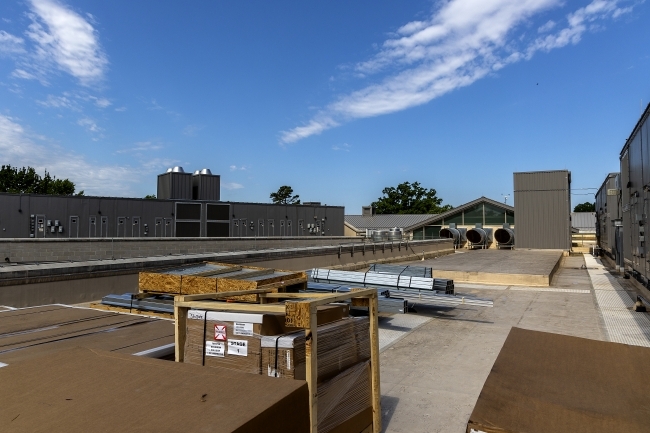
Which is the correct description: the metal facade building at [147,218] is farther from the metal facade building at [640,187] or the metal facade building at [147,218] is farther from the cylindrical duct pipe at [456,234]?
the metal facade building at [640,187]

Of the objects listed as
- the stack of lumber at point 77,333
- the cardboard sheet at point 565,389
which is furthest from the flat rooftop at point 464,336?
the stack of lumber at point 77,333

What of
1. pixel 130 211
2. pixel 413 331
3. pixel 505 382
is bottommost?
pixel 413 331

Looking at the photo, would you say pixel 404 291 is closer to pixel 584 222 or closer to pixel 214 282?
pixel 214 282

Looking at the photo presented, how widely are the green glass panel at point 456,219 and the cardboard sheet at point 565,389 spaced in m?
42.1

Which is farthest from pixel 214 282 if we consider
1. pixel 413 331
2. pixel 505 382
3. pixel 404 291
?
pixel 505 382

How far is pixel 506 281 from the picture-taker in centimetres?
1614

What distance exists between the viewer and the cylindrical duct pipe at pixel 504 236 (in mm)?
37750

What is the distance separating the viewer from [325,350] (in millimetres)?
3416

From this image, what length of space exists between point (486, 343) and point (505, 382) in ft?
18.1

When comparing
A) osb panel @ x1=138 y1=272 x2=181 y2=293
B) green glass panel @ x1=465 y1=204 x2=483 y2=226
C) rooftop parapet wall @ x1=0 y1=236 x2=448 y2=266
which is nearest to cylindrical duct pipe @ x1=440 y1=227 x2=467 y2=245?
green glass panel @ x1=465 y1=204 x2=483 y2=226

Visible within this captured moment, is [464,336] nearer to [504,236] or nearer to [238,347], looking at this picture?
[238,347]

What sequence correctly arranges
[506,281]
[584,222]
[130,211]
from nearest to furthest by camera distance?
[506,281] → [130,211] → [584,222]

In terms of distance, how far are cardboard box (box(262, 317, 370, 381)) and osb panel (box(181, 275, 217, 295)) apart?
4.18 metres

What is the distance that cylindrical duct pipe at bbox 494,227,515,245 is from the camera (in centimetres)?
3775
